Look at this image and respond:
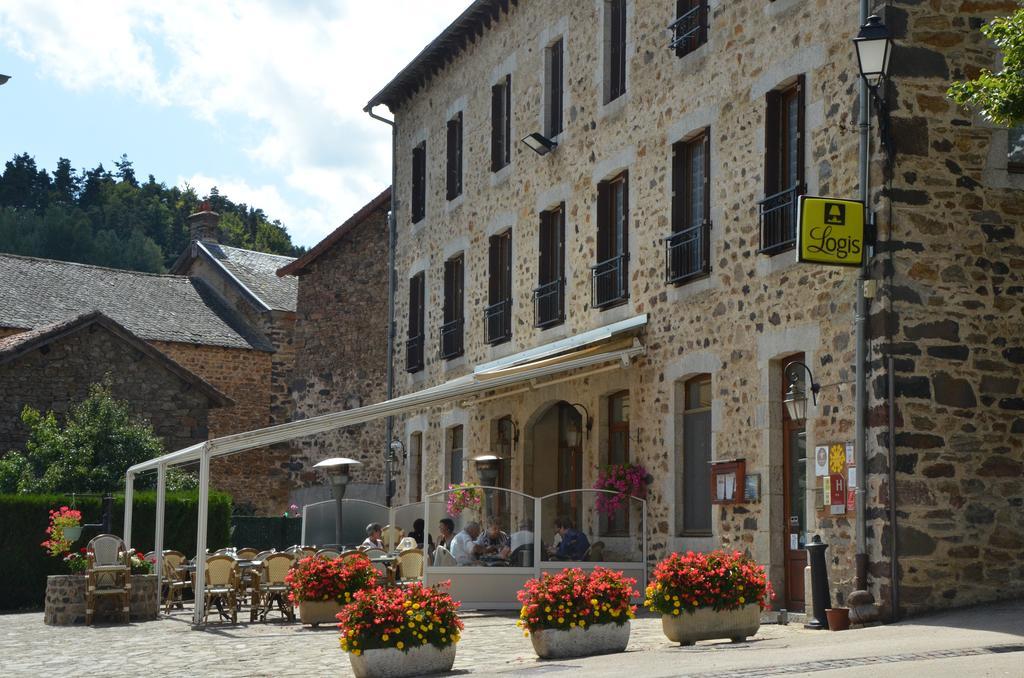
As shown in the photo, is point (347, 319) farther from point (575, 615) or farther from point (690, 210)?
point (575, 615)

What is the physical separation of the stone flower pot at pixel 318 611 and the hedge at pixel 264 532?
38.9 ft

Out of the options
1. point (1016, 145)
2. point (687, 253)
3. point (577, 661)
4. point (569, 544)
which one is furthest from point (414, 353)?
point (577, 661)

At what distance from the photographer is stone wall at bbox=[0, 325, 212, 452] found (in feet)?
82.7

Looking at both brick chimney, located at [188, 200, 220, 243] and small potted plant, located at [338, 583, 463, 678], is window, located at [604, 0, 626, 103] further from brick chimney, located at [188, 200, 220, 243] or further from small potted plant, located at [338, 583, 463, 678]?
brick chimney, located at [188, 200, 220, 243]

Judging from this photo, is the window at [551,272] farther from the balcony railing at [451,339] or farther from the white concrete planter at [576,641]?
the white concrete planter at [576,641]

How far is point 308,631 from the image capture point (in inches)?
555

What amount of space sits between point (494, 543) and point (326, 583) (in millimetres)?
2294

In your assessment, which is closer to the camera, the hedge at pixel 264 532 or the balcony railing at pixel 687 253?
the balcony railing at pixel 687 253

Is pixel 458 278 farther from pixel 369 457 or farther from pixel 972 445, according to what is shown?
pixel 972 445

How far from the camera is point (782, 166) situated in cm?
1354

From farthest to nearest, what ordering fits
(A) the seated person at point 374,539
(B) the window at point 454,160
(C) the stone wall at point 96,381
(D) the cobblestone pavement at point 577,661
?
(C) the stone wall at point 96,381 → (B) the window at point 454,160 → (A) the seated person at point 374,539 → (D) the cobblestone pavement at point 577,661

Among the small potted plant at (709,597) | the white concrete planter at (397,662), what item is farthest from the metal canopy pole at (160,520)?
the small potted plant at (709,597)

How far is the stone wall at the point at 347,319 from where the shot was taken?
30734 millimetres

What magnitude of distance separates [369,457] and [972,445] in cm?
1946
